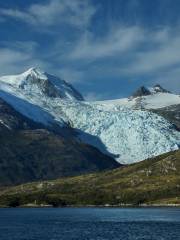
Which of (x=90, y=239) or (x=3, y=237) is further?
(x=3, y=237)

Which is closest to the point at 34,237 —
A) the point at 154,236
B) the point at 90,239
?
the point at 90,239

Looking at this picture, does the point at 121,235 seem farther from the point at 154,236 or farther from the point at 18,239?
the point at 18,239

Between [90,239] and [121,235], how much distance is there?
54.1ft

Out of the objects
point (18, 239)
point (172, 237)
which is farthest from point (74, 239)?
point (172, 237)

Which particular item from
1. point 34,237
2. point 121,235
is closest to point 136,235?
point 121,235

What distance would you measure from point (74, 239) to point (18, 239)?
639 inches

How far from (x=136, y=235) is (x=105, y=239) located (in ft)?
44.8

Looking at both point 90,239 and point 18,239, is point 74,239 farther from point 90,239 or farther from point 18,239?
point 18,239

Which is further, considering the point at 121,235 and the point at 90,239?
the point at 121,235

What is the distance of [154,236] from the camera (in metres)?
191

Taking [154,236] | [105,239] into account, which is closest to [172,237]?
[154,236]

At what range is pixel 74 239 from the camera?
7318 inches

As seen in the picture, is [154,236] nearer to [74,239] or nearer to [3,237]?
[74,239]

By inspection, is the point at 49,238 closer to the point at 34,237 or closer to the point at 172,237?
the point at 34,237
